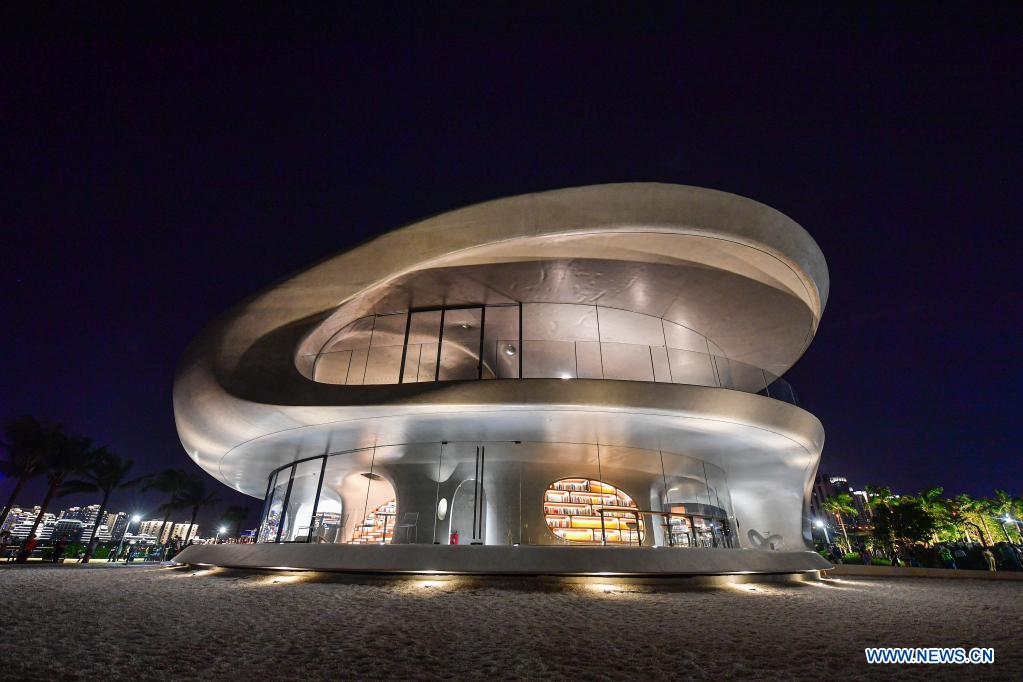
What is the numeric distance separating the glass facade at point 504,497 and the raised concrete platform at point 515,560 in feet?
5.82

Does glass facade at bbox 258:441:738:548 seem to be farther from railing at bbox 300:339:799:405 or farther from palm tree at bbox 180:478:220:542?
palm tree at bbox 180:478:220:542

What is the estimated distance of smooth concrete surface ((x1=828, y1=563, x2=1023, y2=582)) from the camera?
15.9 meters

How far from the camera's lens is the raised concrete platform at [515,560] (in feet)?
32.5

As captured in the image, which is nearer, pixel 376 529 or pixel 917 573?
pixel 376 529

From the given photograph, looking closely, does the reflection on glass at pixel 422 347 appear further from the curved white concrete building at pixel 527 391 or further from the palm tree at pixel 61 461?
the palm tree at pixel 61 461

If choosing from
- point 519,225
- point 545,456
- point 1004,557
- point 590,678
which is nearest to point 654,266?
point 519,225

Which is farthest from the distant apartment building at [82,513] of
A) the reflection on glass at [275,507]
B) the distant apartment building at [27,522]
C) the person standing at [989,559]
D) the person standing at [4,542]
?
the person standing at [989,559]

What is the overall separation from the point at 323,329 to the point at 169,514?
52.6 m

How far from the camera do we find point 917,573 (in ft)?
58.6

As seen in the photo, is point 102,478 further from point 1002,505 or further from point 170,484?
point 1002,505

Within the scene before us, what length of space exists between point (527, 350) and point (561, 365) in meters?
1.17

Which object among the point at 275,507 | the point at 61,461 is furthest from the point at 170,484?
the point at 275,507

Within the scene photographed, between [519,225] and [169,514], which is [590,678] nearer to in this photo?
[519,225]

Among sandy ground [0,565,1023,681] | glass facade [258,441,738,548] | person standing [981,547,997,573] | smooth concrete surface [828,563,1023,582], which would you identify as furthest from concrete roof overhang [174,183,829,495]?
person standing [981,547,997,573]
